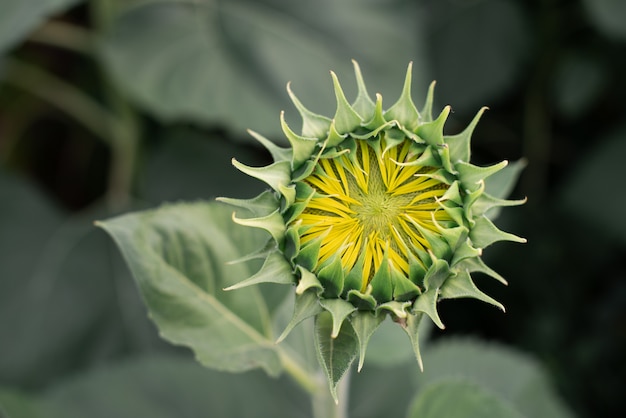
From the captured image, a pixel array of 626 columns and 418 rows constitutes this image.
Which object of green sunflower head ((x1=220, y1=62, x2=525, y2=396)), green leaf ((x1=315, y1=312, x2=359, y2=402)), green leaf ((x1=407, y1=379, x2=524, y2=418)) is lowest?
green leaf ((x1=407, y1=379, x2=524, y2=418))

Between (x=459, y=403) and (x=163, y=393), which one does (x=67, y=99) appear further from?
(x=459, y=403)

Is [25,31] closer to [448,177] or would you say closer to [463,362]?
[448,177]

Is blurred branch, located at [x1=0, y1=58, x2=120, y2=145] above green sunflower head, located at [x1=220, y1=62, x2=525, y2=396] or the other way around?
the other way around

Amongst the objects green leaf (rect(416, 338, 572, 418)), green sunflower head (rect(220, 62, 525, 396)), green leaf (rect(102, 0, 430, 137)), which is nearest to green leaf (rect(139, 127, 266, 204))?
green leaf (rect(102, 0, 430, 137))

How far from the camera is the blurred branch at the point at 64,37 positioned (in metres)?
1.95

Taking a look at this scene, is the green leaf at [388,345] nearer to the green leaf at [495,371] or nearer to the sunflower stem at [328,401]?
the sunflower stem at [328,401]

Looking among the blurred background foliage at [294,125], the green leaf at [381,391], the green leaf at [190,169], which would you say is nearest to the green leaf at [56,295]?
the blurred background foliage at [294,125]

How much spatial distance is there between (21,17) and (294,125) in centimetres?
58

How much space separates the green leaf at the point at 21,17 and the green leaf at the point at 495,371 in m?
0.98

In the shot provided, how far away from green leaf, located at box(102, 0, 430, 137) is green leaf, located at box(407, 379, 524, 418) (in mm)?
727

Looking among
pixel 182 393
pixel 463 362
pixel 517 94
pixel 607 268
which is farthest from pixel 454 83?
pixel 182 393

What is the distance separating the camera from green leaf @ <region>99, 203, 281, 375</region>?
107cm

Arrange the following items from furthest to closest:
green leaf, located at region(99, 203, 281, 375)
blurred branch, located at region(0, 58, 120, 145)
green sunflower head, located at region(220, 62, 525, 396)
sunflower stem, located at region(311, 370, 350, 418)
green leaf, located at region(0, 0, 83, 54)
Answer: blurred branch, located at region(0, 58, 120, 145) < green leaf, located at region(0, 0, 83, 54) < sunflower stem, located at region(311, 370, 350, 418) < green leaf, located at region(99, 203, 281, 375) < green sunflower head, located at region(220, 62, 525, 396)

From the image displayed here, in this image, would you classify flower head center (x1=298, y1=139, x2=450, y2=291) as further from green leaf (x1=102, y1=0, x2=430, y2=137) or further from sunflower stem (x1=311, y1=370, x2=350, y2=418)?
green leaf (x1=102, y1=0, x2=430, y2=137)
